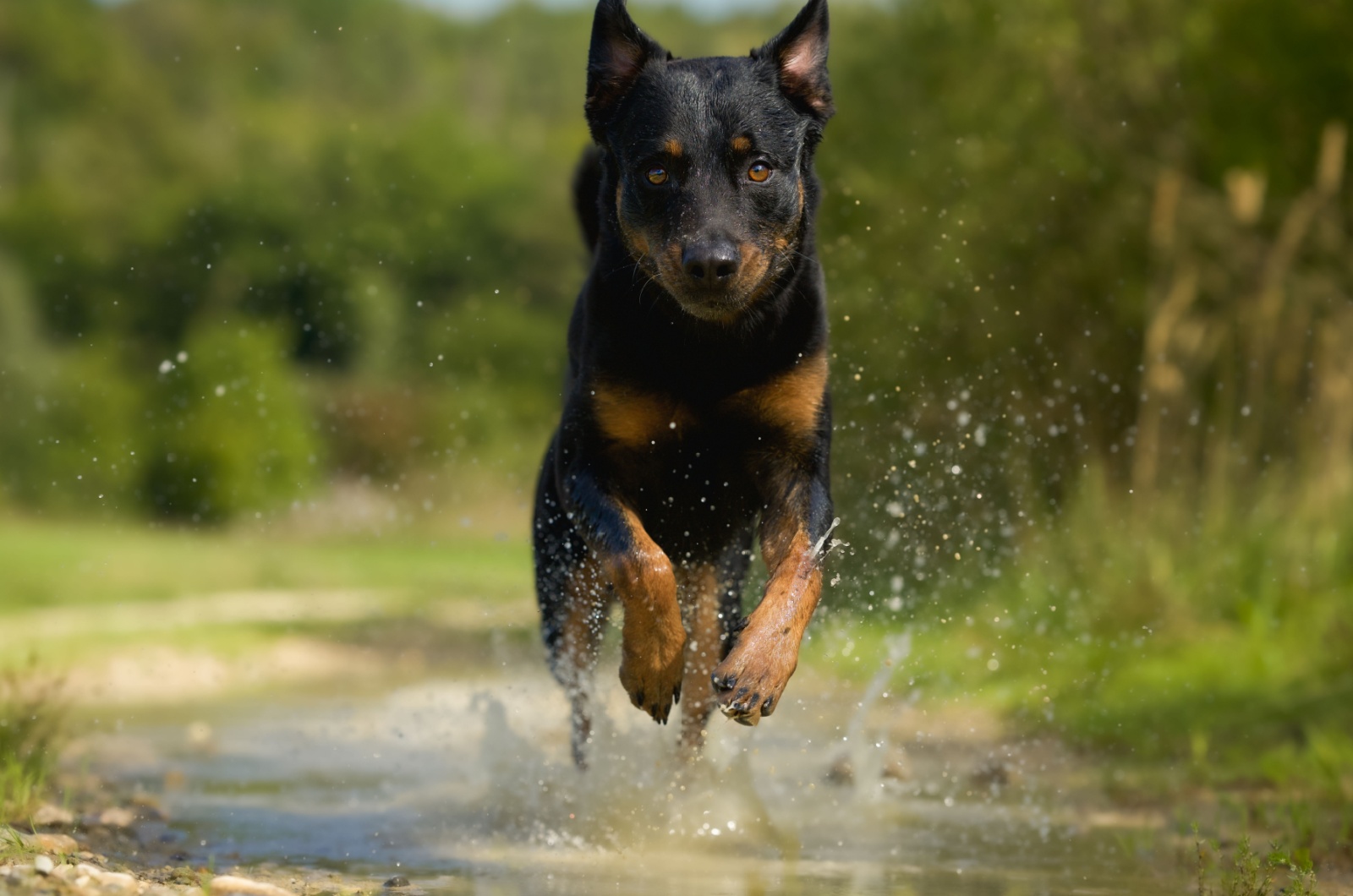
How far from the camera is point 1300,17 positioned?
9.58 meters

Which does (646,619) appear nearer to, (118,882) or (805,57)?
(118,882)

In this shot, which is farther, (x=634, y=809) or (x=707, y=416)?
(x=634, y=809)

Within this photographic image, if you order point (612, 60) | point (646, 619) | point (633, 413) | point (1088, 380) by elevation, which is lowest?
point (646, 619)

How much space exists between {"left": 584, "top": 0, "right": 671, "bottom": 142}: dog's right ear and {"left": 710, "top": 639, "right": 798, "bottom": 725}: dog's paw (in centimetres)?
167

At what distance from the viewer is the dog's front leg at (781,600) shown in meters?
3.87

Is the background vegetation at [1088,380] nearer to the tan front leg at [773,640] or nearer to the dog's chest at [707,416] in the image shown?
the dog's chest at [707,416]

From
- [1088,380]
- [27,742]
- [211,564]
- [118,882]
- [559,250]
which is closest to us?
[118,882]

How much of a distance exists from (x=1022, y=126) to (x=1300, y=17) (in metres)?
2.53

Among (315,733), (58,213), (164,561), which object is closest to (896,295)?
(315,733)

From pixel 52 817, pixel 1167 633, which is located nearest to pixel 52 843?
pixel 52 817

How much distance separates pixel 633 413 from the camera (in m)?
4.49

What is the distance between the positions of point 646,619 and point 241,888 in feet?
4.03

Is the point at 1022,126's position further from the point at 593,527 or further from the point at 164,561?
the point at 164,561

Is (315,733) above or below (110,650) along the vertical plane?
below
